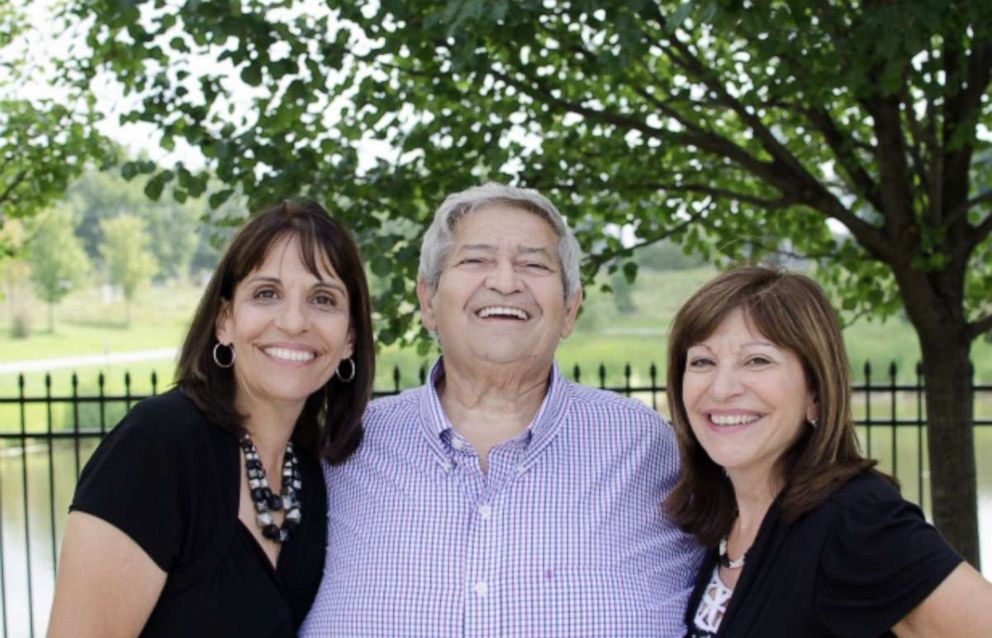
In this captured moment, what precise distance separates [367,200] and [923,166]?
2.65 metres

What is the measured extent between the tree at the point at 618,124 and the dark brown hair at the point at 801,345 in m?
1.47

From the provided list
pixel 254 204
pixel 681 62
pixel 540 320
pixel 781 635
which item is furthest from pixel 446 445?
pixel 681 62

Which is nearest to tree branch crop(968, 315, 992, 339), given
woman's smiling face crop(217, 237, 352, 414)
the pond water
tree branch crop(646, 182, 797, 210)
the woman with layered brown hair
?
tree branch crop(646, 182, 797, 210)

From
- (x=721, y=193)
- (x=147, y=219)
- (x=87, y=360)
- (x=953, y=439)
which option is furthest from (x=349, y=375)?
(x=147, y=219)

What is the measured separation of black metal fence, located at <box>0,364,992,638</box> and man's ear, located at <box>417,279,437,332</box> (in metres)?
1.48

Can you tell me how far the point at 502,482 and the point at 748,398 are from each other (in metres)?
0.67

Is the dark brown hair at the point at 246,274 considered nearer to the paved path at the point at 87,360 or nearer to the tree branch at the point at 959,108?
the tree branch at the point at 959,108

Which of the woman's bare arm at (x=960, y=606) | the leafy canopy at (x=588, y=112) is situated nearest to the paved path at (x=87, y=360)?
the leafy canopy at (x=588, y=112)

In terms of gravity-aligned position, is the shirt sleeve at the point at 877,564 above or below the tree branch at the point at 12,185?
below

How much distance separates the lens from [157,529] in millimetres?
2307

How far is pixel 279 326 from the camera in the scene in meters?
2.60

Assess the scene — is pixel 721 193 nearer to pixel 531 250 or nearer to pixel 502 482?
pixel 531 250

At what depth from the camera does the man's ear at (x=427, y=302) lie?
10.0 feet

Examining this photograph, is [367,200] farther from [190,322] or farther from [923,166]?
[923,166]
